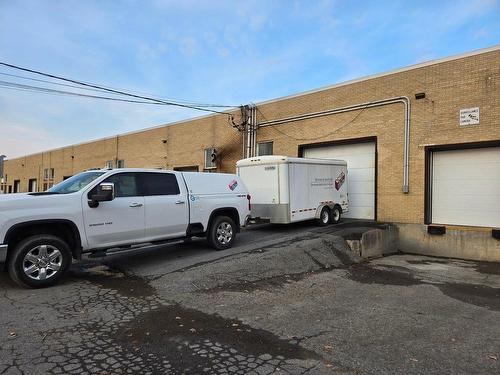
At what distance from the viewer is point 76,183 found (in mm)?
7898

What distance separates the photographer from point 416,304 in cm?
681

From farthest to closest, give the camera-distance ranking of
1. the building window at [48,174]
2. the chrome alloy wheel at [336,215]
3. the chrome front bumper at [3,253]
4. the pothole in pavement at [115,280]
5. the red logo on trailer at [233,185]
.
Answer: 1. the building window at [48,174]
2. the chrome alloy wheel at [336,215]
3. the red logo on trailer at [233,185]
4. the pothole in pavement at [115,280]
5. the chrome front bumper at [3,253]

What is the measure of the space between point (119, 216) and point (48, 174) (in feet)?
135

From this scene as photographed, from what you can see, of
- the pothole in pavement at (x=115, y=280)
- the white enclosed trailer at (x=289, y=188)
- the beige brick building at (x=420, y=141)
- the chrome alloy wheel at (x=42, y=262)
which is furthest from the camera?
the beige brick building at (x=420, y=141)

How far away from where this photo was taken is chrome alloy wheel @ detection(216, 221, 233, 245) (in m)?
10.1

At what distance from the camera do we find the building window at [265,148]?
21359 mm

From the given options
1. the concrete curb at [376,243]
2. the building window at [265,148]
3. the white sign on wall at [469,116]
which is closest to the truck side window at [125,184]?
the concrete curb at [376,243]

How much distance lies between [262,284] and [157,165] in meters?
22.4

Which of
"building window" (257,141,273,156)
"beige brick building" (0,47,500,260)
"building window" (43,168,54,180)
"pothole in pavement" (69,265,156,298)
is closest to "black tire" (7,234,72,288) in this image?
"pothole in pavement" (69,265,156,298)

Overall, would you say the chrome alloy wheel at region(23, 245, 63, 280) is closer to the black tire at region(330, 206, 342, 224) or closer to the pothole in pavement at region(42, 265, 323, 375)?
the pothole in pavement at region(42, 265, 323, 375)

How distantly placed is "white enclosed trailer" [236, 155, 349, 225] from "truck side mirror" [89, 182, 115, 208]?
6.66 m

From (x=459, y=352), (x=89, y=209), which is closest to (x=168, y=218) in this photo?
(x=89, y=209)

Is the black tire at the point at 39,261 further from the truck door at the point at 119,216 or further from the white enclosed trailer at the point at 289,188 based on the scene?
the white enclosed trailer at the point at 289,188

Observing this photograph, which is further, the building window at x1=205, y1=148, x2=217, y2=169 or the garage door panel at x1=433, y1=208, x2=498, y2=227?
the building window at x1=205, y1=148, x2=217, y2=169
